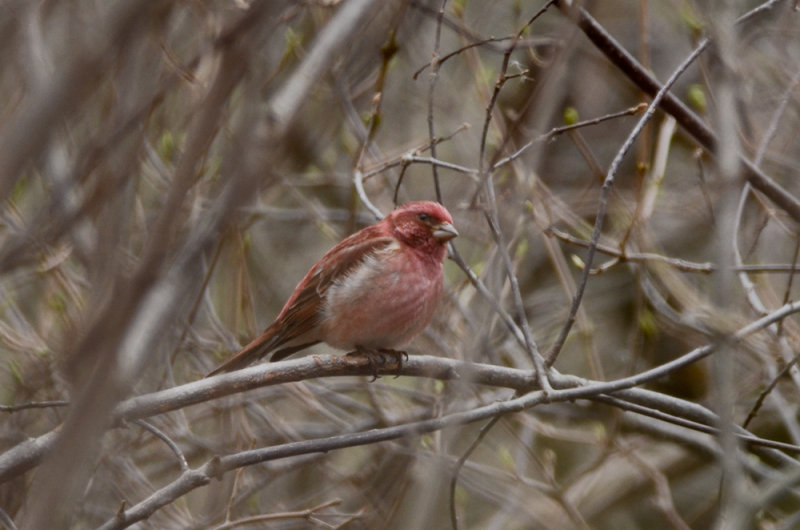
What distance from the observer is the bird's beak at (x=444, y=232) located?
6403 millimetres

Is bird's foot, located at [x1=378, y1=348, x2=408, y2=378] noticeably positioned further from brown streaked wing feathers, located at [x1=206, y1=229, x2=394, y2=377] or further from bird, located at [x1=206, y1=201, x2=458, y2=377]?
brown streaked wing feathers, located at [x1=206, y1=229, x2=394, y2=377]

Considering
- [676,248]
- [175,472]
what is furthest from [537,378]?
[676,248]

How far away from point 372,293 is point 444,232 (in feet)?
1.96

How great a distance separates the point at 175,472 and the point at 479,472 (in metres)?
2.26

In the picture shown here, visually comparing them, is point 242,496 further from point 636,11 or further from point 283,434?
point 636,11

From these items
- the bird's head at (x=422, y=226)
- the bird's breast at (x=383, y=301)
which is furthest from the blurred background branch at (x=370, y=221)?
the bird's breast at (x=383, y=301)

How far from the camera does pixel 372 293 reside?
6.31 meters

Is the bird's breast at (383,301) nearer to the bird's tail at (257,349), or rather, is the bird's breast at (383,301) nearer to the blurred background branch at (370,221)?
the bird's tail at (257,349)

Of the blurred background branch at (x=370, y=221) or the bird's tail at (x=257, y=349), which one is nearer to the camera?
the blurred background branch at (x=370, y=221)

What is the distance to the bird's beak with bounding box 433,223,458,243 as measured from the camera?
640 centimetres

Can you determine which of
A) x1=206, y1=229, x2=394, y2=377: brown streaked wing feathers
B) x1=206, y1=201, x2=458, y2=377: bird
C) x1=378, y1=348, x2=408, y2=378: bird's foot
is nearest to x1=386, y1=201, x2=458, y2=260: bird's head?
x1=206, y1=201, x2=458, y2=377: bird

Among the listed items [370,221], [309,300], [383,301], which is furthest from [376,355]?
[370,221]

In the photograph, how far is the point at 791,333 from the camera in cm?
659

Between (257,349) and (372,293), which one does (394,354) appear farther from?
(257,349)
